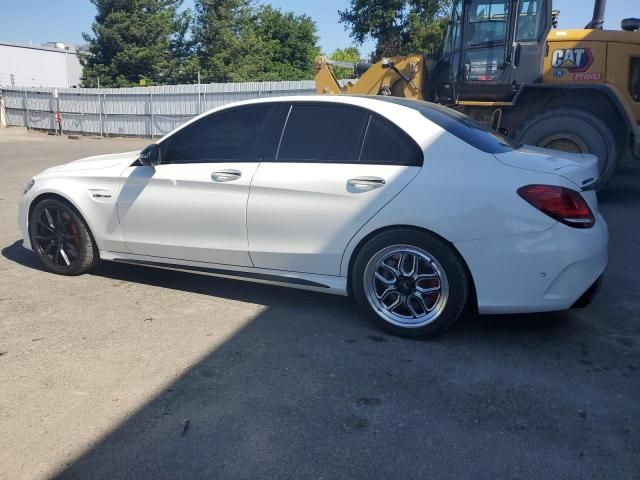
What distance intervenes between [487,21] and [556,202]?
6604 millimetres

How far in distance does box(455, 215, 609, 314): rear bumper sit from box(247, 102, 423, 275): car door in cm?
Result: 70

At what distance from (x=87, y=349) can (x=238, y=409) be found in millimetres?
1289

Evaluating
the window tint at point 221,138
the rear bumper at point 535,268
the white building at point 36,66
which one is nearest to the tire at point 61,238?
the window tint at point 221,138

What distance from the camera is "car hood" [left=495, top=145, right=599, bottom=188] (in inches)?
144

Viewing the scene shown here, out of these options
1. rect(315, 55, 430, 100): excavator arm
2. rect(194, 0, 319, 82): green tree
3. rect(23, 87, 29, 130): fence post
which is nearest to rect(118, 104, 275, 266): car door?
rect(315, 55, 430, 100): excavator arm

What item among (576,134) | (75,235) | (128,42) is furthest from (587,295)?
(128,42)

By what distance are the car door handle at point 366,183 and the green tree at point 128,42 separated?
35.8 m

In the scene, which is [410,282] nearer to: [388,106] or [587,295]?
[587,295]

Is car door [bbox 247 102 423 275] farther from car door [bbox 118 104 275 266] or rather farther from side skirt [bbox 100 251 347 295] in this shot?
car door [bbox 118 104 275 266]

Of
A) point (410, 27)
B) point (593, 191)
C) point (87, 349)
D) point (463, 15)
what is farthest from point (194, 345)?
point (410, 27)

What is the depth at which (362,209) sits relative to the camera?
Result: 3854 millimetres

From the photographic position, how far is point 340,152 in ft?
13.4

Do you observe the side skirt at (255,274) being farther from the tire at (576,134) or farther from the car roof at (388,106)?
the tire at (576,134)

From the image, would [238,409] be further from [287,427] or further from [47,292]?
[47,292]
